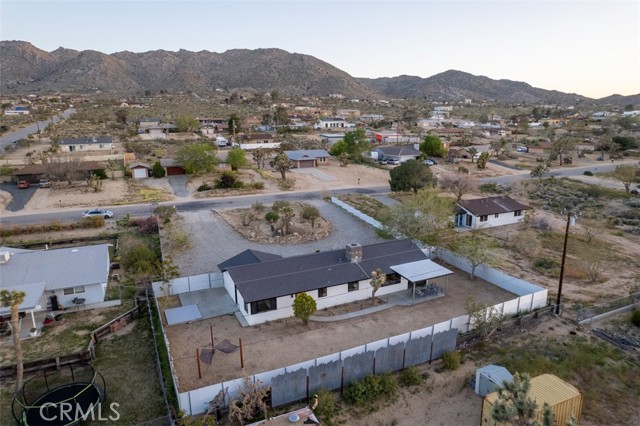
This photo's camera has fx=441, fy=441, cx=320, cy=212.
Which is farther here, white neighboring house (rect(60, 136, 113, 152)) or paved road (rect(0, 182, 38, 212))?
white neighboring house (rect(60, 136, 113, 152))

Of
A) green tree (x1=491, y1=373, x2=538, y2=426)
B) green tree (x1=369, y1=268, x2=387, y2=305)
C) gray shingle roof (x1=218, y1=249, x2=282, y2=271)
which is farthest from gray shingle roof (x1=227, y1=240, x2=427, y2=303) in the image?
green tree (x1=491, y1=373, x2=538, y2=426)

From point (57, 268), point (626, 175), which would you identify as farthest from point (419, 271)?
point (626, 175)

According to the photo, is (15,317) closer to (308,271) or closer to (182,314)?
(182,314)

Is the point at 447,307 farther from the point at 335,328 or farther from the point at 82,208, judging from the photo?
the point at 82,208

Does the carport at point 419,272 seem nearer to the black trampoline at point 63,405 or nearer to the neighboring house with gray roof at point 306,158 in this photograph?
the black trampoline at point 63,405

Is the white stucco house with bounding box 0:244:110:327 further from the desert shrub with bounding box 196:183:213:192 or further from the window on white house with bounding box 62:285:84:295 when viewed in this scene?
the desert shrub with bounding box 196:183:213:192
